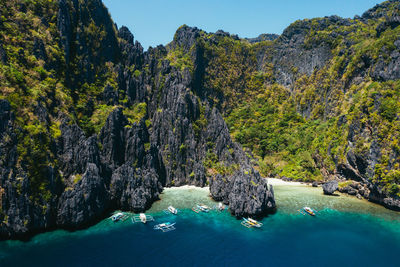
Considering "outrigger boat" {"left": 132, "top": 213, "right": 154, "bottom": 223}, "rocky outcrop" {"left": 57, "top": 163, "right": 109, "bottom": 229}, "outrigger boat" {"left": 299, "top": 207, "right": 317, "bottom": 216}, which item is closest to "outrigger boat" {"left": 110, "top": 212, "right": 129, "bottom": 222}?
"outrigger boat" {"left": 132, "top": 213, "right": 154, "bottom": 223}

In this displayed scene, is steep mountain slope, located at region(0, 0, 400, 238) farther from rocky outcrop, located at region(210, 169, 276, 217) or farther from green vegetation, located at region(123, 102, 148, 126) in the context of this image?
green vegetation, located at region(123, 102, 148, 126)

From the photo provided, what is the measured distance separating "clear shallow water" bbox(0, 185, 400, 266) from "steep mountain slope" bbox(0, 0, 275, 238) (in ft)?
17.6

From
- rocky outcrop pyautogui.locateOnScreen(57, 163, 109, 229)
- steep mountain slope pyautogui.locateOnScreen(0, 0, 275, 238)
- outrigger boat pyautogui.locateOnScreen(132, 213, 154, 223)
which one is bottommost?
outrigger boat pyautogui.locateOnScreen(132, 213, 154, 223)

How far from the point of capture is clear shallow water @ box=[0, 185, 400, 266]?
117 ft

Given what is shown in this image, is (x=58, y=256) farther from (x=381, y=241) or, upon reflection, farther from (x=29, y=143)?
(x=381, y=241)

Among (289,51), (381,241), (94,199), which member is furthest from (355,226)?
(289,51)

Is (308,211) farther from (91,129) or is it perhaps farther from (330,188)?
(91,129)

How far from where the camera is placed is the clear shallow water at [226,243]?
35656mm

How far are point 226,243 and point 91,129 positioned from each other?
178ft

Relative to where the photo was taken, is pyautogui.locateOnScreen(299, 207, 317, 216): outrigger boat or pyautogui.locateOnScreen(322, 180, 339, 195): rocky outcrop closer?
pyautogui.locateOnScreen(299, 207, 317, 216): outrigger boat

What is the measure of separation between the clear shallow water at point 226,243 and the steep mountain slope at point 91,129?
17.6 ft

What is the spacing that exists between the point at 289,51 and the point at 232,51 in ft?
117

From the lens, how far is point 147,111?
102 m

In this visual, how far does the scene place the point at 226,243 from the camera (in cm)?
4138
